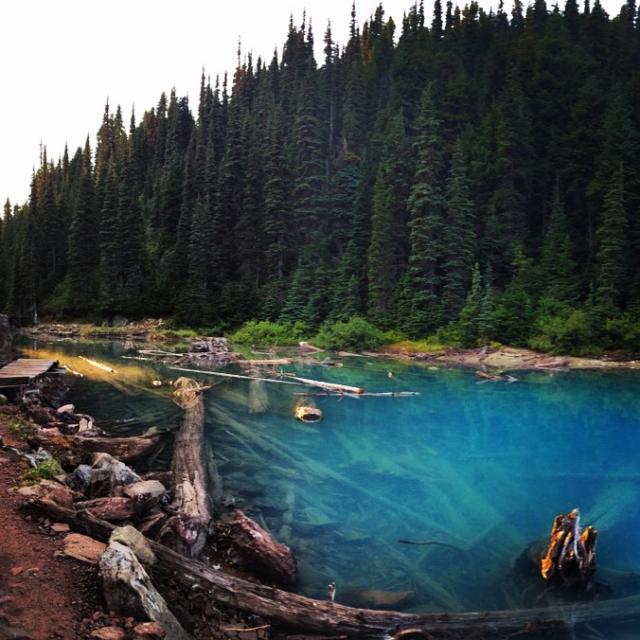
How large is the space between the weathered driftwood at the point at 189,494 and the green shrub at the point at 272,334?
94.9 feet

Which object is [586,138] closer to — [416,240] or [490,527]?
[416,240]

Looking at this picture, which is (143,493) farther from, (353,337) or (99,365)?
(353,337)

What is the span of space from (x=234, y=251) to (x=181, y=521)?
5520 cm

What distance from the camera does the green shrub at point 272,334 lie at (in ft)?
147

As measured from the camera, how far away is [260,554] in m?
6.70

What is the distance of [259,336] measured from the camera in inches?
1806

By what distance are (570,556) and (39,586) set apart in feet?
21.9

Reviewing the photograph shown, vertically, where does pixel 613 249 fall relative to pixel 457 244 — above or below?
below

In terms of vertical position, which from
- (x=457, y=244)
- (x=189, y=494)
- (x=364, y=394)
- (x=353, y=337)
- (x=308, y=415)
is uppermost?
(x=457, y=244)

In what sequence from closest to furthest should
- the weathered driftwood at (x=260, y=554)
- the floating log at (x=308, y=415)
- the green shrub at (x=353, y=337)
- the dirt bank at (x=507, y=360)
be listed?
the weathered driftwood at (x=260, y=554)
the floating log at (x=308, y=415)
the dirt bank at (x=507, y=360)
the green shrub at (x=353, y=337)

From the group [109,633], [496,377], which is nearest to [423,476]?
[109,633]

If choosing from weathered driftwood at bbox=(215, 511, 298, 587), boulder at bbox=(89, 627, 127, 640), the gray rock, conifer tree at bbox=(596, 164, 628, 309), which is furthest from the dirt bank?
boulder at bbox=(89, 627, 127, 640)

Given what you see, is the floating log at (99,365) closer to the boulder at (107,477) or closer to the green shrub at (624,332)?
the boulder at (107,477)

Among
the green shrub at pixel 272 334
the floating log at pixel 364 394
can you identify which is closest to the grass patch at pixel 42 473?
the floating log at pixel 364 394
